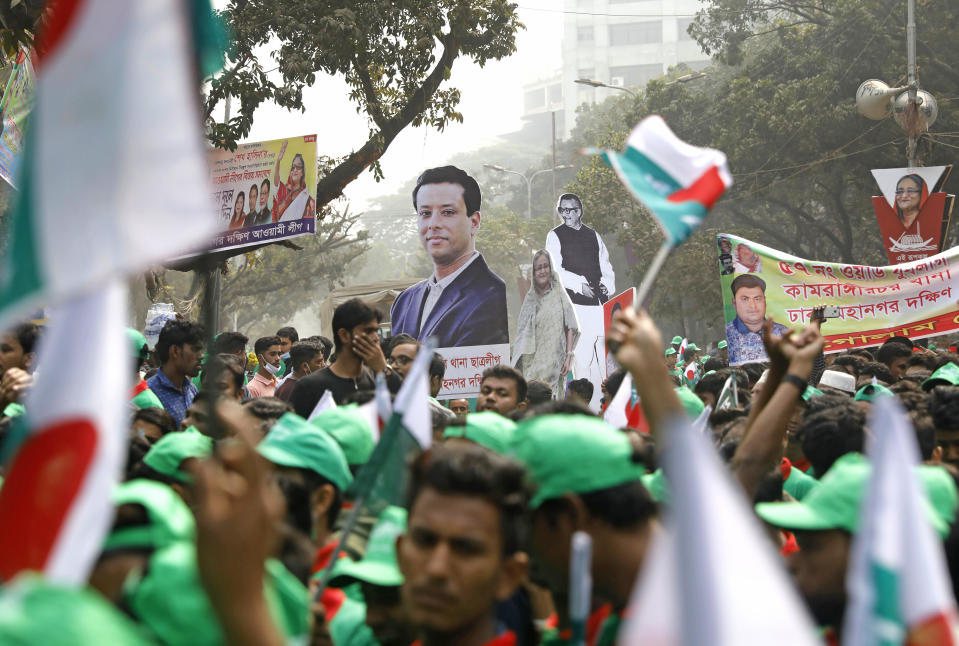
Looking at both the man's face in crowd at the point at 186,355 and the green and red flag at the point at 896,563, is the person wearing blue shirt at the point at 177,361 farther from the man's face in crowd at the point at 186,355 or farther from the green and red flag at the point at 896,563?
the green and red flag at the point at 896,563

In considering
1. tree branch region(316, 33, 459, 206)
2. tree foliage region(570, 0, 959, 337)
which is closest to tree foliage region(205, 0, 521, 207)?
tree branch region(316, 33, 459, 206)

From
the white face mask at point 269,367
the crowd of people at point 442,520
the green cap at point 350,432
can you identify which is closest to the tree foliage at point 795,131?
the white face mask at point 269,367

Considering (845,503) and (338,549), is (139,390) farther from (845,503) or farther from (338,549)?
(845,503)

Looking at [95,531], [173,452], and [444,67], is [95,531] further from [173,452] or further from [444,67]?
[444,67]

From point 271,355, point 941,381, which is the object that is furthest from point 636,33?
point 941,381

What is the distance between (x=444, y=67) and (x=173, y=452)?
8.86m

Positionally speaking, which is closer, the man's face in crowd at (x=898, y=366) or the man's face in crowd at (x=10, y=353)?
the man's face in crowd at (x=10, y=353)

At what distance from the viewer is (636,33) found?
12112 centimetres

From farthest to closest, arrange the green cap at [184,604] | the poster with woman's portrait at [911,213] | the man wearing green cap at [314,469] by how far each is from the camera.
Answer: the poster with woman's portrait at [911,213]
the man wearing green cap at [314,469]
the green cap at [184,604]

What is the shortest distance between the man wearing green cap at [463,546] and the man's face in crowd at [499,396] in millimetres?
3275

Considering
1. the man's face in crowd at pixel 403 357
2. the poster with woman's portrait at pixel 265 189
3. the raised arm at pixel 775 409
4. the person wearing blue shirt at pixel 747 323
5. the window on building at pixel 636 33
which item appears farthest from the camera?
the window on building at pixel 636 33

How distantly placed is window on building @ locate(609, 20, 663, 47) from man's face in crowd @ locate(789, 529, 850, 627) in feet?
400

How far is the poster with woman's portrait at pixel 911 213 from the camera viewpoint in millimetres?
11750

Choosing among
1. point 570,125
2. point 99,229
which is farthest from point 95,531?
point 570,125
